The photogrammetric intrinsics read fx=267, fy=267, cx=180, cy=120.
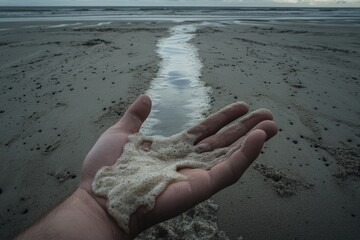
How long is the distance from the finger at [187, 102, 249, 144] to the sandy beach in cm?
69

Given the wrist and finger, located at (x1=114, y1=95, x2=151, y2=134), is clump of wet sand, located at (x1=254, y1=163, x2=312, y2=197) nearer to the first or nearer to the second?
finger, located at (x1=114, y1=95, x2=151, y2=134)

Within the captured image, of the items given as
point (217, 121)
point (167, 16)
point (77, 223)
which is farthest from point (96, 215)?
point (167, 16)

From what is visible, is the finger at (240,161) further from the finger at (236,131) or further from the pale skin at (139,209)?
the finger at (236,131)

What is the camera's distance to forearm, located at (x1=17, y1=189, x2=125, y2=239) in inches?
75.8

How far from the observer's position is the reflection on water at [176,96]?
14.5ft

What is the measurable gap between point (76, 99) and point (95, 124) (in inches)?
51.3

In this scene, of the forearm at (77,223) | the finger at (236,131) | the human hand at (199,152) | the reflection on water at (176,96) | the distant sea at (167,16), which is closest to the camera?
the forearm at (77,223)

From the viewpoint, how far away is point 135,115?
10.6 ft

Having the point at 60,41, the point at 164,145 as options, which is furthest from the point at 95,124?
the point at 60,41

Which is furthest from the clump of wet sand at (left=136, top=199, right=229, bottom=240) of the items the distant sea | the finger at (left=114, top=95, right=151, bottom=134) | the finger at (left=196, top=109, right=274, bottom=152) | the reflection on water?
the distant sea

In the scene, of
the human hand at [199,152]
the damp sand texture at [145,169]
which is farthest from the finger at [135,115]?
the damp sand texture at [145,169]

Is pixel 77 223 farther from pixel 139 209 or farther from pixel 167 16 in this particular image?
pixel 167 16

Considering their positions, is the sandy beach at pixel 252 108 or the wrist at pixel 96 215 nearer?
the wrist at pixel 96 215

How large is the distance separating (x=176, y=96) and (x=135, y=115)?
7.74 feet
